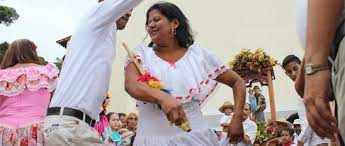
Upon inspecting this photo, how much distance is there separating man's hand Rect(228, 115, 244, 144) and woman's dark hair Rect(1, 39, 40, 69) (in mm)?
1994

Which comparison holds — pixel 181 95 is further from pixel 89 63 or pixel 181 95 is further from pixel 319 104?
pixel 319 104

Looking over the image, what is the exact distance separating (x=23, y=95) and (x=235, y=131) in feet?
6.38

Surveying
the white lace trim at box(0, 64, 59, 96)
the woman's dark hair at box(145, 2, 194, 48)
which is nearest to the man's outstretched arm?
the woman's dark hair at box(145, 2, 194, 48)

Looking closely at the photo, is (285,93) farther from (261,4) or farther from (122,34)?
(122,34)

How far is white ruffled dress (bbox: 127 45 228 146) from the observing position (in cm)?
372

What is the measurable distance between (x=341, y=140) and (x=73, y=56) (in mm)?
1871

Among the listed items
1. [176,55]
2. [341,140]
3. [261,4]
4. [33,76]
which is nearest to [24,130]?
[33,76]

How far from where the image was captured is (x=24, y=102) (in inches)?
188

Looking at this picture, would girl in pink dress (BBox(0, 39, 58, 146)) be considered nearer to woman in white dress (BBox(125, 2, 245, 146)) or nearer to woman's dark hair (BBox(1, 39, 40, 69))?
woman's dark hair (BBox(1, 39, 40, 69))

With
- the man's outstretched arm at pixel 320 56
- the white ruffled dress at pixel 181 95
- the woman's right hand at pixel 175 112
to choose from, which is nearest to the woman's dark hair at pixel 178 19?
the white ruffled dress at pixel 181 95

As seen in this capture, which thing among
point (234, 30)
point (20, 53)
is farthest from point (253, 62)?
point (20, 53)

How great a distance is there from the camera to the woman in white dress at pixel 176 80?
3.70 metres

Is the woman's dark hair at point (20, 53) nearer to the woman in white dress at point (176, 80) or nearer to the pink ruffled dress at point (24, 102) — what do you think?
the pink ruffled dress at point (24, 102)

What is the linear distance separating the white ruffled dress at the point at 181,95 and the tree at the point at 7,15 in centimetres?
1862
